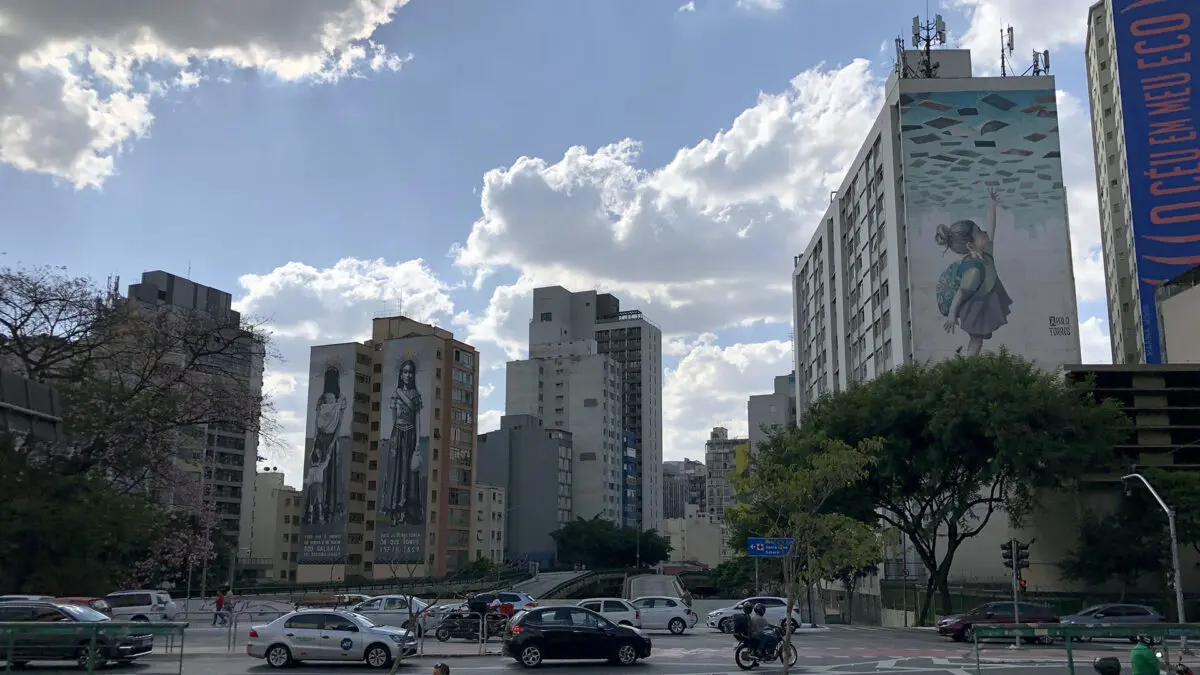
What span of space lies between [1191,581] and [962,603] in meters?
11.4

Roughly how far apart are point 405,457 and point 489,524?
19435mm

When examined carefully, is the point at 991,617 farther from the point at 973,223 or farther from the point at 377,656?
the point at 973,223

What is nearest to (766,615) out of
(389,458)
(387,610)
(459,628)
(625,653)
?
(459,628)

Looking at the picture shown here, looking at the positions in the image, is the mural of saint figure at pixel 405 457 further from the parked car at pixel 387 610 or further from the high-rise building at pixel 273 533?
the parked car at pixel 387 610

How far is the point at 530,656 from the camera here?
24.8m

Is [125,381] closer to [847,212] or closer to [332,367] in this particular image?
[847,212]

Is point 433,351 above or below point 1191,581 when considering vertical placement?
above

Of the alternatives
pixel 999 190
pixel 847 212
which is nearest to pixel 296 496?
pixel 847 212

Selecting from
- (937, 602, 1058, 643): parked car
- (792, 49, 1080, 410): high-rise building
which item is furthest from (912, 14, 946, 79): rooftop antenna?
(937, 602, 1058, 643): parked car

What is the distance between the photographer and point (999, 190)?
6981 cm

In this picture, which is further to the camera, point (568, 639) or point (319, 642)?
point (568, 639)

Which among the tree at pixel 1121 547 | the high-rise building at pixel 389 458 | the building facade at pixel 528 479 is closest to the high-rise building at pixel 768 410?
the building facade at pixel 528 479

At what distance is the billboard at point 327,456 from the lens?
104000 millimetres

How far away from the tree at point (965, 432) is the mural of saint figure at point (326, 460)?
68290mm
